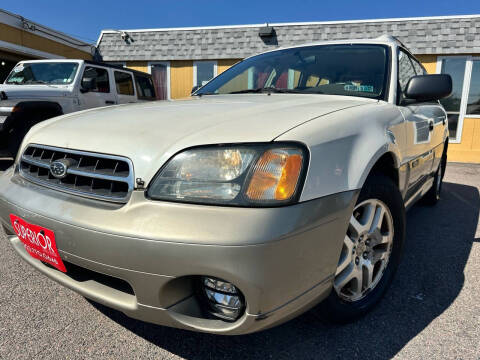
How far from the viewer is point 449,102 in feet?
28.7

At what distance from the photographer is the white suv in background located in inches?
203

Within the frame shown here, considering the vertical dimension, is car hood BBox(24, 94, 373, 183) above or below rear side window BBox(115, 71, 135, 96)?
below

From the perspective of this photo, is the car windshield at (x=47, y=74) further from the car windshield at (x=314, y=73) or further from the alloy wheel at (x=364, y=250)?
the alloy wheel at (x=364, y=250)

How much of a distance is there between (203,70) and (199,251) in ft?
31.8

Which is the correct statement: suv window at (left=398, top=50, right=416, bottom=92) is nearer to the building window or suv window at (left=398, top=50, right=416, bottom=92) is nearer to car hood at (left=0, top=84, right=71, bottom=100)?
car hood at (left=0, top=84, right=71, bottom=100)

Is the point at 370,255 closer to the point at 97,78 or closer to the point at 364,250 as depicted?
the point at 364,250

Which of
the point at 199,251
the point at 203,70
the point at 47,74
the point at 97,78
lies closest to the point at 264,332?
the point at 199,251

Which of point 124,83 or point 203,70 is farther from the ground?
point 203,70

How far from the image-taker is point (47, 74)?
6211 millimetres

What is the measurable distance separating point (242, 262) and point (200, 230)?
0.56 ft

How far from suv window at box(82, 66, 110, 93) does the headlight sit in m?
5.51

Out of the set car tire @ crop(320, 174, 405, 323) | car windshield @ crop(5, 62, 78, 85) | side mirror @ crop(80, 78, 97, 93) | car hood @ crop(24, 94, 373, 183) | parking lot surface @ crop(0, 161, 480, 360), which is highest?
car windshield @ crop(5, 62, 78, 85)

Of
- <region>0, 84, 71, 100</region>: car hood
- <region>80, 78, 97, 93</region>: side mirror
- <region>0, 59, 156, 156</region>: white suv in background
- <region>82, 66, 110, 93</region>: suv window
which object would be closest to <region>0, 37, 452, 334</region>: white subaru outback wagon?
<region>0, 59, 156, 156</region>: white suv in background

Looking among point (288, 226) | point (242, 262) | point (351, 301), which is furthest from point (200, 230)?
point (351, 301)
